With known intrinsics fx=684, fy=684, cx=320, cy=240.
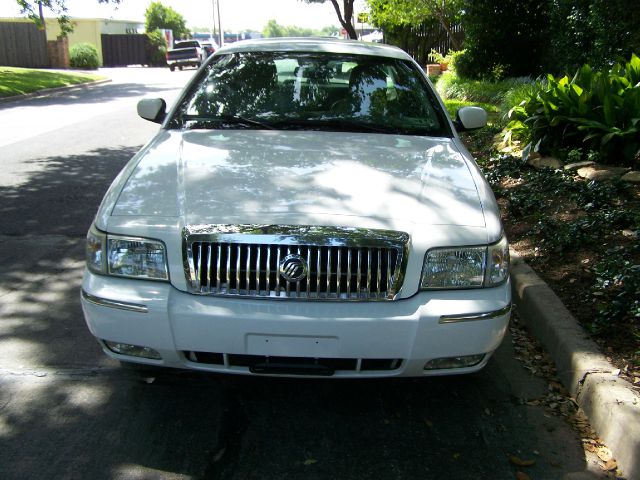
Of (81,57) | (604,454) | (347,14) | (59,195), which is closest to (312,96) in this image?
(604,454)

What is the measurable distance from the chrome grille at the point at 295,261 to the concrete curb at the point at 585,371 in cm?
115

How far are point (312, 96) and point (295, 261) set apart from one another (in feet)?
6.49

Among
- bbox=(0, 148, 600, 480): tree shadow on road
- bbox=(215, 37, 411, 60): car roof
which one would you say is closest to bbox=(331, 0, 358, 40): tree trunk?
bbox=(215, 37, 411, 60): car roof

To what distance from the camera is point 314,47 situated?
5031 millimetres

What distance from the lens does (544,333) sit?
4.11 meters

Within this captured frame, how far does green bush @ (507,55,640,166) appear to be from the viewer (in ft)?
22.3

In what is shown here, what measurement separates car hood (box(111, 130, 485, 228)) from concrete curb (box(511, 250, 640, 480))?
39.7 inches

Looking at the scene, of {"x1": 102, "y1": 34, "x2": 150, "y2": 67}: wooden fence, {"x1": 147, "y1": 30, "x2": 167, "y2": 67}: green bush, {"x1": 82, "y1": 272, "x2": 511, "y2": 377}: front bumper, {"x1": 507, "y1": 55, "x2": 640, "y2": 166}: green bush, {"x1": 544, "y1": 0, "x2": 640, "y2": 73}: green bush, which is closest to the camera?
{"x1": 82, "y1": 272, "x2": 511, "y2": 377}: front bumper

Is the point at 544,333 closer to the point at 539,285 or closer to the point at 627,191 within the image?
the point at 539,285

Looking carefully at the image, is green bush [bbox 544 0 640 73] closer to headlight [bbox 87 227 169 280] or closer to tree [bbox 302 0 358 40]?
headlight [bbox 87 227 169 280]

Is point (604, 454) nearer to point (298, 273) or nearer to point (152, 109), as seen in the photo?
point (298, 273)

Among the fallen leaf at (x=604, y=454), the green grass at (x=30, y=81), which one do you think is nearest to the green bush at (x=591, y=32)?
the fallen leaf at (x=604, y=454)

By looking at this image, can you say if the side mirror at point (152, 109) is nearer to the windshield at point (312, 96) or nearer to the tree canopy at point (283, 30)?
the windshield at point (312, 96)

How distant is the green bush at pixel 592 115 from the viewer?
6785mm
